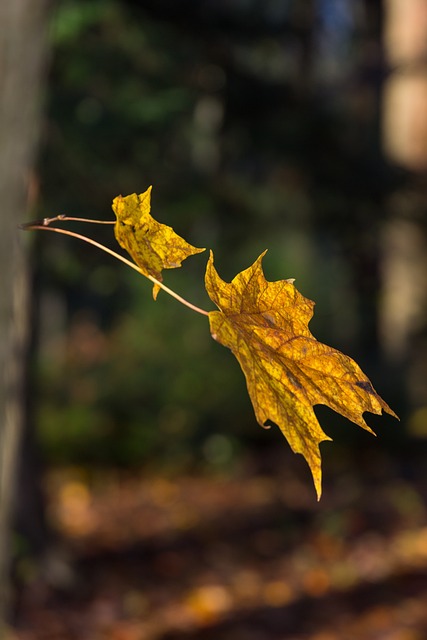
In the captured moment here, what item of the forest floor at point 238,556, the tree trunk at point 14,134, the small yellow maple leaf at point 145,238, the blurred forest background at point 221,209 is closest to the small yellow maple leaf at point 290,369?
the small yellow maple leaf at point 145,238

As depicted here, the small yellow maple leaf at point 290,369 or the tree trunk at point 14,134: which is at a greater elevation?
the tree trunk at point 14,134

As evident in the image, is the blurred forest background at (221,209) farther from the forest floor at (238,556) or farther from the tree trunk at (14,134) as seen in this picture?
the tree trunk at (14,134)

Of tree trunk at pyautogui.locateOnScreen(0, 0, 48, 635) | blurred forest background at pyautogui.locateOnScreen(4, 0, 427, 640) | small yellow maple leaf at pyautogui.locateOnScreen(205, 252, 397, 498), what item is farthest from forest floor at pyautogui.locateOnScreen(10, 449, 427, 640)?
small yellow maple leaf at pyautogui.locateOnScreen(205, 252, 397, 498)

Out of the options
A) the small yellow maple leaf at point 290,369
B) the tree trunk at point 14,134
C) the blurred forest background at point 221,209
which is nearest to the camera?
the small yellow maple leaf at point 290,369

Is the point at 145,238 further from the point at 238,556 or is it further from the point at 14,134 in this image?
the point at 238,556

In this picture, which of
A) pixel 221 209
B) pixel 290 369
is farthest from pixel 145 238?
pixel 221 209

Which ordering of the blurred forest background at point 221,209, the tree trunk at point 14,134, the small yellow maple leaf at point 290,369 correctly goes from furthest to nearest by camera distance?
1. the blurred forest background at point 221,209
2. the tree trunk at point 14,134
3. the small yellow maple leaf at point 290,369

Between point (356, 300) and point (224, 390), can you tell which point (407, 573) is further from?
point (356, 300)
